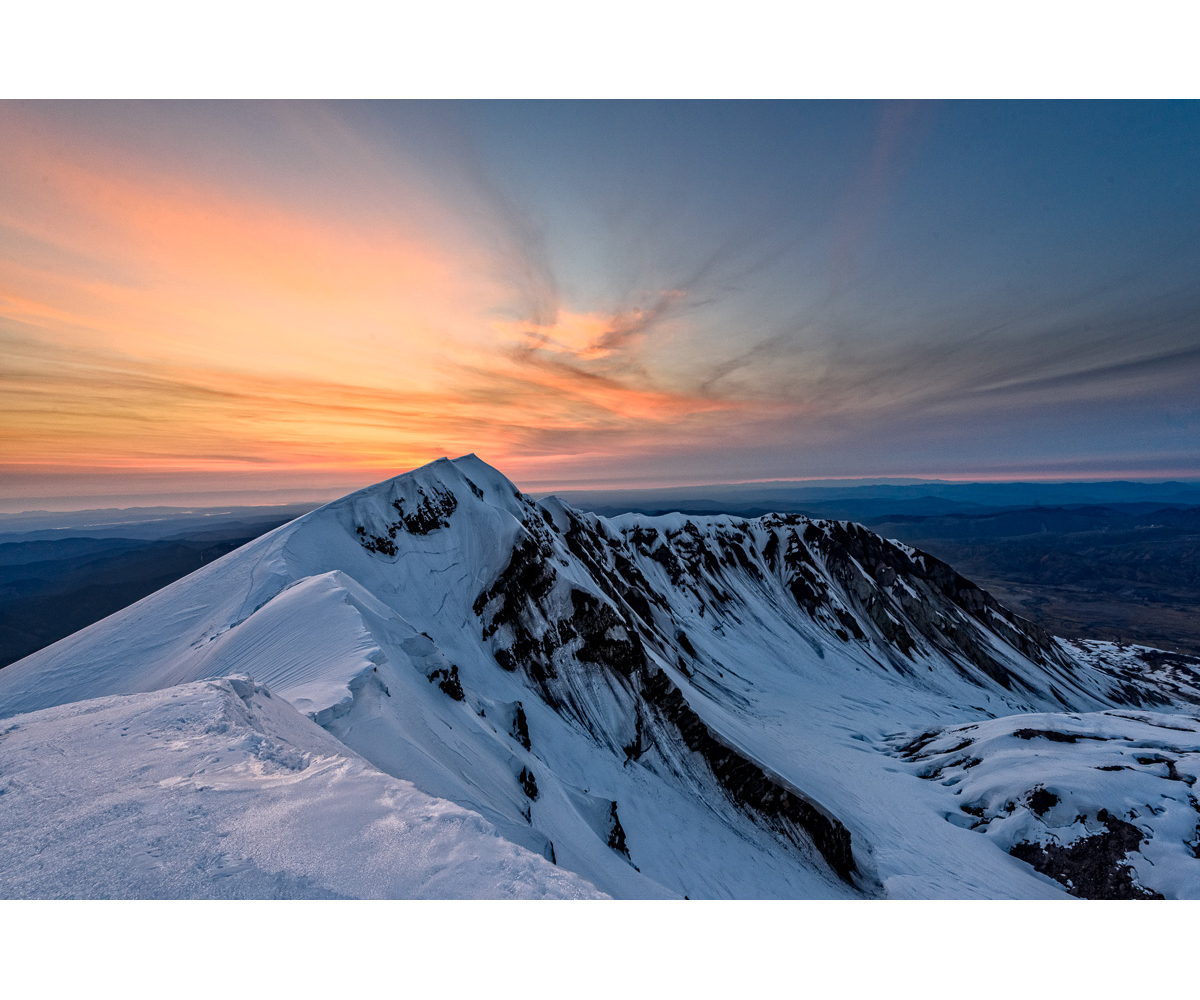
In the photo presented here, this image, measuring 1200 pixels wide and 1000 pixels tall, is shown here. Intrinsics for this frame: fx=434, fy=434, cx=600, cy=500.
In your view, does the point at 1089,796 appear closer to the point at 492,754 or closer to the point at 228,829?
the point at 492,754

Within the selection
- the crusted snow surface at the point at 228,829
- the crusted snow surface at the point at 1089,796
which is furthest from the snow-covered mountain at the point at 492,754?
the crusted snow surface at the point at 1089,796

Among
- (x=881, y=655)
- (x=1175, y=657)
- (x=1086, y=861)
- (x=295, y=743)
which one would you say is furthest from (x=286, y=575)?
(x=1175, y=657)

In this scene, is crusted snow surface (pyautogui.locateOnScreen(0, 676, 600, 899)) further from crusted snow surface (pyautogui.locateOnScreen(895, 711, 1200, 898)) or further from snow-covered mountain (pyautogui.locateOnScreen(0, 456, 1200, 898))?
crusted snow surface (pyautogui.locateOnScreen(895, 711, 1200, 898))

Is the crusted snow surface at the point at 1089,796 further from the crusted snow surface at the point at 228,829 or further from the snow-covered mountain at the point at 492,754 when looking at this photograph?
the crusted snow surface at the point at 228,829

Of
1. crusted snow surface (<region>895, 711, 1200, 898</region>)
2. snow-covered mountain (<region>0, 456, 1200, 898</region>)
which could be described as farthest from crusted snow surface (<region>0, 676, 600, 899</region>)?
crusted snow surface (<region>895, 711, 1200, 898</region>)

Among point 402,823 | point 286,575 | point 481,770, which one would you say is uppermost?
point 402,823

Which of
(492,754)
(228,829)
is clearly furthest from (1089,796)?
(228,829)

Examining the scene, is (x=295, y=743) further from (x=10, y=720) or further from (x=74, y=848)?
(x=10, y=720)
